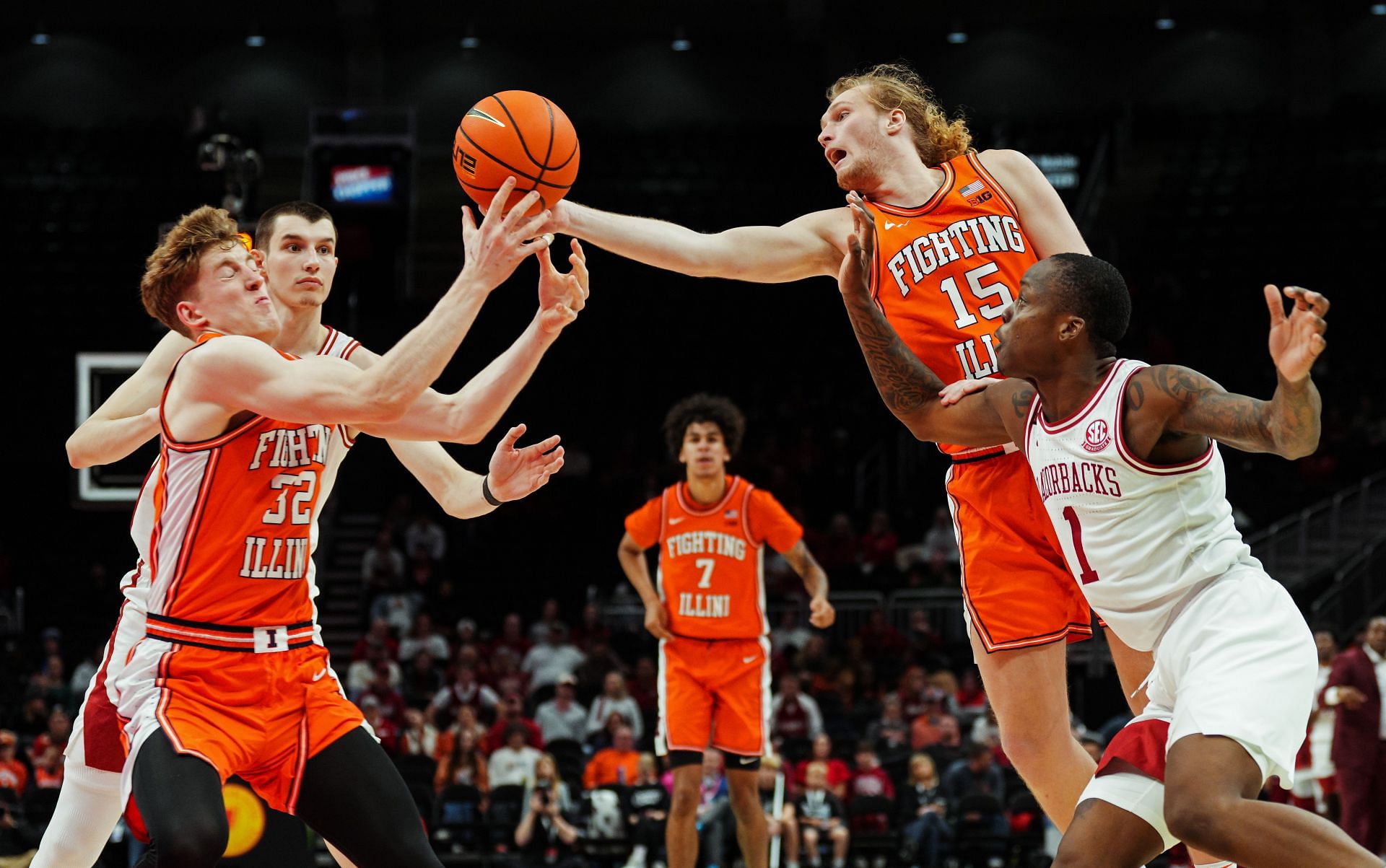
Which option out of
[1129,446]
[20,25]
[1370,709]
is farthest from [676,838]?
[20,25]

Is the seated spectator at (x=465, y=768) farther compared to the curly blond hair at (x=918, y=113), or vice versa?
the seated spectator at (x=465, y=768)

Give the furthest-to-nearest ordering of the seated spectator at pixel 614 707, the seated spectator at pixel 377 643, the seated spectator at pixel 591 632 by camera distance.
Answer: the seated spectator at pixel 591 632, the seated spectator at pixel 377 643, the seated spectator at pixel 614 707

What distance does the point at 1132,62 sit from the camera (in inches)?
1085

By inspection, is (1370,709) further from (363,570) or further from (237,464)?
(363,570)

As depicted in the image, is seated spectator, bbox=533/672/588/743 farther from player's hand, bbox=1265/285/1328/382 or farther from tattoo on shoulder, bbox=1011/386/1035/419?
player's hand, bbox=1265/285/1328/382

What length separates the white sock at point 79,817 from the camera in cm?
466

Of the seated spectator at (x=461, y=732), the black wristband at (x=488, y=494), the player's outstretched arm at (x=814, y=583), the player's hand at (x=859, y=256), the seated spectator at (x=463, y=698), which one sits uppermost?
the player's hand at (x=859, y=256)

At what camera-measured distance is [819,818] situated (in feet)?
38.2

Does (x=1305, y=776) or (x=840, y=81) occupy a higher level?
(x=840, y=81)

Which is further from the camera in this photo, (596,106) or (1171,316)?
(596,106)

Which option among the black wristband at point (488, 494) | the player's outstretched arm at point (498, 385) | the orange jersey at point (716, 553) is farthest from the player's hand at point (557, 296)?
the orange jersey at point (716, 553)

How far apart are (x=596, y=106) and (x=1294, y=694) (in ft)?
82.4

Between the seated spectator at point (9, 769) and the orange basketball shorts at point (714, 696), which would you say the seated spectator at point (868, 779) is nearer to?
the orange basketball shorts at point (714, 696)

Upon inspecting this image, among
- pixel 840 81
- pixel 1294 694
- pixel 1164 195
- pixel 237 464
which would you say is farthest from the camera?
pixel 1164 195
